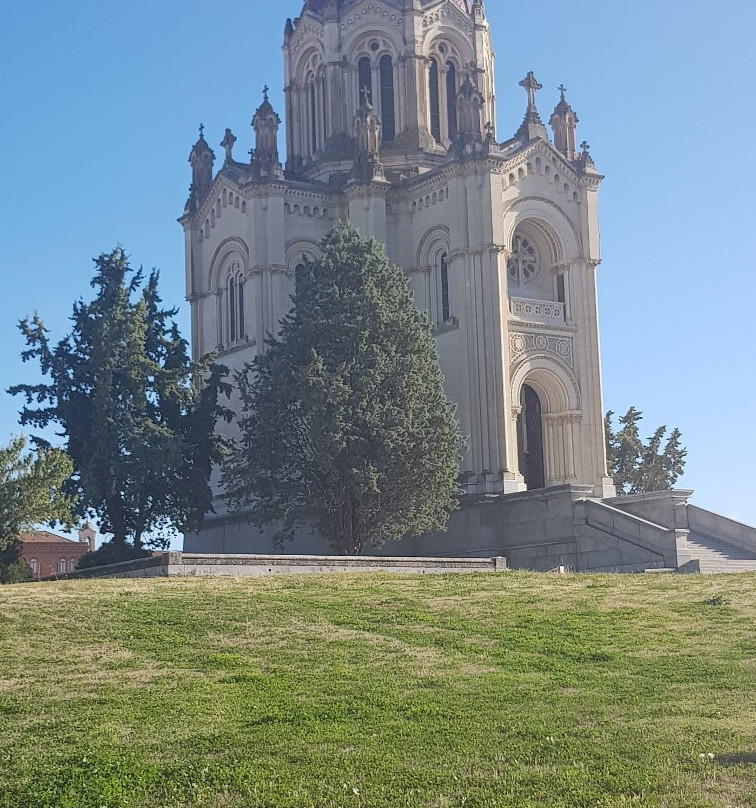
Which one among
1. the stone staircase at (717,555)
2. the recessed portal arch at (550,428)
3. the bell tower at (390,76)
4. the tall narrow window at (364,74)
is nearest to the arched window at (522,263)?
the recessed portal arch at (550,428)

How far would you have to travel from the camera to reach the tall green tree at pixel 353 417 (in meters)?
34.9

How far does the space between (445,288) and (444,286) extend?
78mm

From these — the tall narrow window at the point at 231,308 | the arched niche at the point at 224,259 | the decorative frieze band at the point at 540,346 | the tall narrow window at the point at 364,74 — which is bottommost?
the decorative frieze band at the point at 540,346

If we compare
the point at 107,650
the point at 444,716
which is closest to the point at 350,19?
the point at 107,650

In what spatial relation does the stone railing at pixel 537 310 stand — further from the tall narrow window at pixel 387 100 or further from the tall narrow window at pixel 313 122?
the tall narrow window at pixel 313 122

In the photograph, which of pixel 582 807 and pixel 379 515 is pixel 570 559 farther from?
pixel 582 807

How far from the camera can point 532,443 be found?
154 feet

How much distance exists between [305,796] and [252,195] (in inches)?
1433

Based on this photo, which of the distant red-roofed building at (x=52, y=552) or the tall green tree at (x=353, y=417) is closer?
the tall green tree at (x=353, y=417)

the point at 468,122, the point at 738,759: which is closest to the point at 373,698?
the point at 738,759

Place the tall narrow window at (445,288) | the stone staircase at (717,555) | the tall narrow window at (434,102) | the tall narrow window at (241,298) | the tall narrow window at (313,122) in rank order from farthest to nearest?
the tall narrow window at (313,122) → the tall narrow window at (434,102) → the tall narrow window at (241,298) → the tall narrow window at (445,288) → the stone staircase at (717,555)

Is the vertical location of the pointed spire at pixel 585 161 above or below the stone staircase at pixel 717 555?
above

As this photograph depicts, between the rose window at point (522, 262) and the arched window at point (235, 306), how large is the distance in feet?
33.0

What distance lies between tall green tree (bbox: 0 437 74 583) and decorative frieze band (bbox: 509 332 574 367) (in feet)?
56.5
